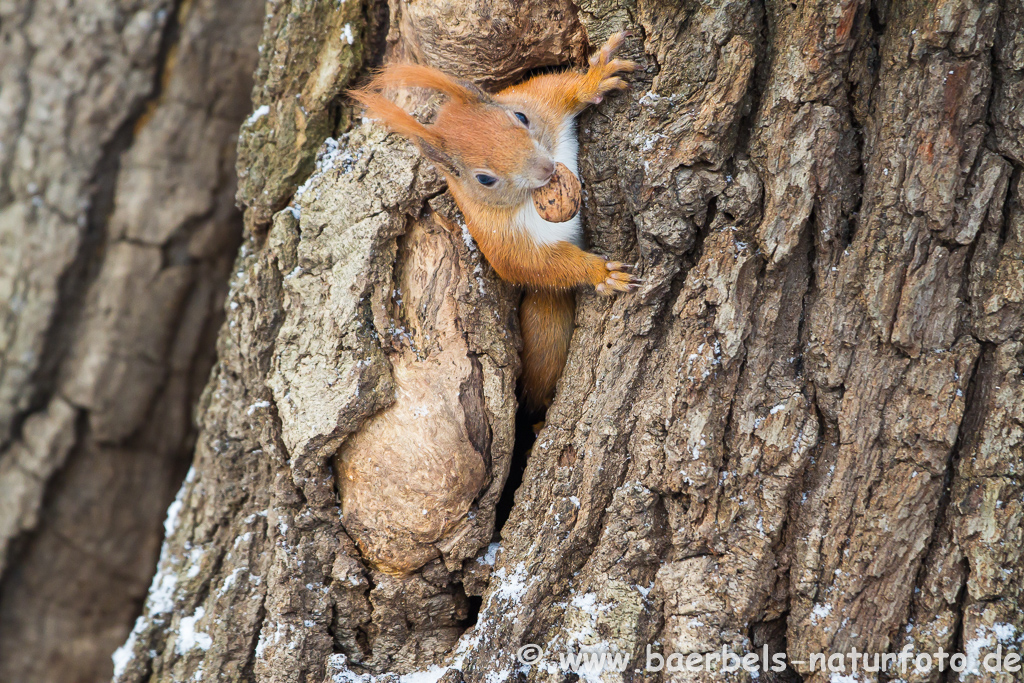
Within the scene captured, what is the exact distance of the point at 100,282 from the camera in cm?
270

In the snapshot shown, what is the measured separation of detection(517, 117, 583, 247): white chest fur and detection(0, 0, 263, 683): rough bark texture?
137 cm

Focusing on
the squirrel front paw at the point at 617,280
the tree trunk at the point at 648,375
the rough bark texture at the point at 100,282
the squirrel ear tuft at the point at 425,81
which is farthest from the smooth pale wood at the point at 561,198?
the rough bark texture at the point at 100,282

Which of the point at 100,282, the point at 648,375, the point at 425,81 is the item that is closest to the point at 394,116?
the point at 425,81

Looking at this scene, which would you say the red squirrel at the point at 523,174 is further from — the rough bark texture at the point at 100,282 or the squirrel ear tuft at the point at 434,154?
the rough bark texture at the point at 100,282

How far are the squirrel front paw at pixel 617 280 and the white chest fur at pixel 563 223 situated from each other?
224 millimetres

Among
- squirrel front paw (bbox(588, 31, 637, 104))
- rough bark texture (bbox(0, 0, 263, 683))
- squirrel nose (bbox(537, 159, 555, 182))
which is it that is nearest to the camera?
squirrel front paw (bbox(588, 31, 637, 104))

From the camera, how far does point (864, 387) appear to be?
160cm

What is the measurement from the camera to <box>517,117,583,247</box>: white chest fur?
6.48 feet

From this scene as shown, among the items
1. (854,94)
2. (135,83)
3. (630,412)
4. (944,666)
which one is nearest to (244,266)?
(135,83)

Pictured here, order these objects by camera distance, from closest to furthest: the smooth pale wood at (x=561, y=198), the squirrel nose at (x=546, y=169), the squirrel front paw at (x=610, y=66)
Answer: the squirrel front paw at (x=610, y=66) → the smooth pale wood at (x=561, y=198) → the squirrel nose at (x=546, y=169)

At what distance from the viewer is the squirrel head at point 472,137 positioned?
1829 millimetres

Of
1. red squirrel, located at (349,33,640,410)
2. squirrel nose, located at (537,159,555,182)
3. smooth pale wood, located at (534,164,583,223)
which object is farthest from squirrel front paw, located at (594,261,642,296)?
squirrel nose, located at (537,159,555,182)

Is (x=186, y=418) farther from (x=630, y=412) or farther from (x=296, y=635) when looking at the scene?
(x=630, y=412)

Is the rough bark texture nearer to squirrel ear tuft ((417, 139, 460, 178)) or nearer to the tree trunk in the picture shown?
the tree trunk
